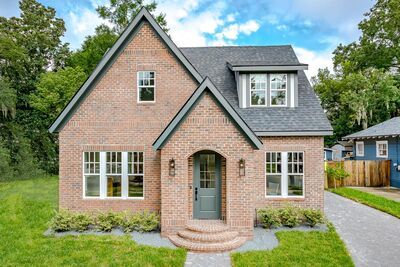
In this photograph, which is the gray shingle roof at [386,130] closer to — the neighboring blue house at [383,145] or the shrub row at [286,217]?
the neighboring blue house at [383,145]

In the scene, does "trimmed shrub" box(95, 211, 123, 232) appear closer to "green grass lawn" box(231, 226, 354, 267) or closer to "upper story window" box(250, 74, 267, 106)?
"green grass lawn" box(231, 226, 354, 267)

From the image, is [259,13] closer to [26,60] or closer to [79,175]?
[79,175]

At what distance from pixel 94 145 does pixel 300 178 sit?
8668 millimetres

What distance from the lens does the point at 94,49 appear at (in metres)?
27.9

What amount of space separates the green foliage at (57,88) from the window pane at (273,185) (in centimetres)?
2292

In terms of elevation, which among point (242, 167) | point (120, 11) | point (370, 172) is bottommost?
point (370, 172)

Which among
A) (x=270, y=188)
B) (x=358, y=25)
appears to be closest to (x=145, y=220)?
(x=270, y=188)

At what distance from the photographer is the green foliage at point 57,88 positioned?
27.4 metres

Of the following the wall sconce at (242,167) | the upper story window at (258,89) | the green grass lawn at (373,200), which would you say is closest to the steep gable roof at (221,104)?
the wall sconce at (242,167)

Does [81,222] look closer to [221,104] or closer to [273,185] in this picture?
[221,104]

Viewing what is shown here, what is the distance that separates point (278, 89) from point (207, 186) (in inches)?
219

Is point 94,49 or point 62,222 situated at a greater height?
point 94,49

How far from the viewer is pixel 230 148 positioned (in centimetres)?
999

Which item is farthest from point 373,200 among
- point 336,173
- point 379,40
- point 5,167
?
point 5,167
